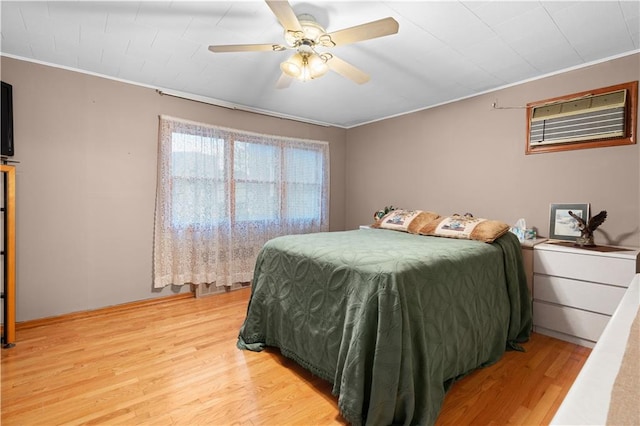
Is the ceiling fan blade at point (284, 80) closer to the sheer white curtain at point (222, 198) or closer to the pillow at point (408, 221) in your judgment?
the sheer white curtain at point (222, 198)

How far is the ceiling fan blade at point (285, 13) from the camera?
1.49 metres

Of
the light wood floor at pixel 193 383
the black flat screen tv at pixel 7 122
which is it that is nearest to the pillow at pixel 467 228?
the light wood floor at pixel 193 383

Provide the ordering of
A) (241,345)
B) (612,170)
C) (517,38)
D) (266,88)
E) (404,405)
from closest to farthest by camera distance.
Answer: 1. (404,405)
2. (517,38)
3. (241,345)
4. (612,170)
5. (266,88)

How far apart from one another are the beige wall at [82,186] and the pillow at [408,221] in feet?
8.13

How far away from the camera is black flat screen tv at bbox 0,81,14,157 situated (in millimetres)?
2342

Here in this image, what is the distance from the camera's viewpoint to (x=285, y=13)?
157cm

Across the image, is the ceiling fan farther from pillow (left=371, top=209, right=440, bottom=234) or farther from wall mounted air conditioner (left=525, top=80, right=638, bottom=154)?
wall mounted air conditioner (left=525, top=80, right=638, bottom=154)

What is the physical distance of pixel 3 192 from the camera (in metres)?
2.39

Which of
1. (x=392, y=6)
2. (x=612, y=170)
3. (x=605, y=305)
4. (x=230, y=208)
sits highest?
(x=392, y=6)

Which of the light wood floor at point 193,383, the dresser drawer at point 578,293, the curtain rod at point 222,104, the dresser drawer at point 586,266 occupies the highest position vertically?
the curtain rod at point 222,104

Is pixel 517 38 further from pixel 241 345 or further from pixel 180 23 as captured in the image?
pixel 241 345

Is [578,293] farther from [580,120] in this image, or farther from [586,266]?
[580,120]

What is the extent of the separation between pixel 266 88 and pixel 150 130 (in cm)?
128

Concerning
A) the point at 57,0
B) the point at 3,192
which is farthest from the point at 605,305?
the point at 3,192
